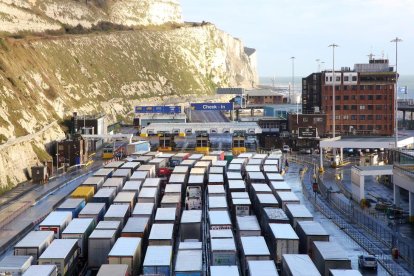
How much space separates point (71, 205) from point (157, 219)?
778cm

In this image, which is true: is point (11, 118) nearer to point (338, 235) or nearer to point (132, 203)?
point (132, 203)

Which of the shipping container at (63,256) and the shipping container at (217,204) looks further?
the shipping container at (217,204)

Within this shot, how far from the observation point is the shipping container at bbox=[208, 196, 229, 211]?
1711 inches

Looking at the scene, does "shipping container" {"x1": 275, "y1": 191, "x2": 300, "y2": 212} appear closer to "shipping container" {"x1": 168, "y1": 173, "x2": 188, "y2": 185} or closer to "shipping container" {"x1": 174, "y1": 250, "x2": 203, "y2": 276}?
"shipping container" {"x1": 168, "y1": 173, "x2": 188, "y2": 185}

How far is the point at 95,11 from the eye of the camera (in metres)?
158

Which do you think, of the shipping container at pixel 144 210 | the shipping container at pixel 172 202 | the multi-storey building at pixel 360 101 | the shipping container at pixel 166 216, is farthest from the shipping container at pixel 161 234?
the multi-storey building at pixel 360 101

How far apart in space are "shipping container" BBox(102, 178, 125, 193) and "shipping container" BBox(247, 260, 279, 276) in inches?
918

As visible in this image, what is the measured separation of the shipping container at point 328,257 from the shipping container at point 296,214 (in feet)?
17.7

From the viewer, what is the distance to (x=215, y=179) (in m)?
55.3

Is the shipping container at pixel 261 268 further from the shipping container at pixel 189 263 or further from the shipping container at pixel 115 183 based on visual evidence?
the shipping container at pixel 115 183

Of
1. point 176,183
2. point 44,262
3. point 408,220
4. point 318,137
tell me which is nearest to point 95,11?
point 318,137

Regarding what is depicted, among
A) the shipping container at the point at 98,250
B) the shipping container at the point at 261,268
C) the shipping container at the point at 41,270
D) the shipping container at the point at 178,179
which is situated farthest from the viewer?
the shipping container at the point at 178,179

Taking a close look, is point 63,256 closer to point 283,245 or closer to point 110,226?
point 110,226

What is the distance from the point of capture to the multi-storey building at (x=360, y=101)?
105125 millimetres
